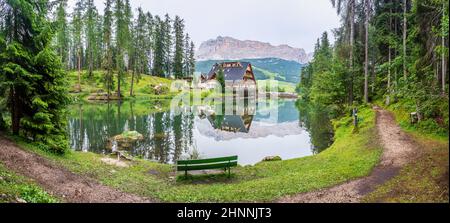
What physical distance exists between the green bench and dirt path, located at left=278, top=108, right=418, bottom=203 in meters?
4.31

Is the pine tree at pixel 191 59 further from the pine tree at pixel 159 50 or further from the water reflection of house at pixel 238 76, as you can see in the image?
the pine tree at pixel 159 50

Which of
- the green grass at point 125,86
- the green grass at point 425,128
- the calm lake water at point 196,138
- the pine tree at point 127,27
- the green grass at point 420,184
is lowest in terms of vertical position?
the calm lake water at point 196,138

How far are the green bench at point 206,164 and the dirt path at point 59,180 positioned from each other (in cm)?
328

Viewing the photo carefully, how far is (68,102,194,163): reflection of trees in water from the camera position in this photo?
2047 cm

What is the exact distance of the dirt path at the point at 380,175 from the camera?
9.12m

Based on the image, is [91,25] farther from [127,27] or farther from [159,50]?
[159,50]

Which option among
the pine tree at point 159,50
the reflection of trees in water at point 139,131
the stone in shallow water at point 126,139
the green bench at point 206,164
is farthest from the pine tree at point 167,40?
the green bench at point 206,164

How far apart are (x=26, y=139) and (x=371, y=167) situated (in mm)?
15100

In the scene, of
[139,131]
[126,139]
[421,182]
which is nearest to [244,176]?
[421,182]

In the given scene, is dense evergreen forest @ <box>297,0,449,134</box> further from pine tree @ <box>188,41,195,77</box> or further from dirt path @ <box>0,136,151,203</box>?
pine tree @ <box>188,41,195,77</box>

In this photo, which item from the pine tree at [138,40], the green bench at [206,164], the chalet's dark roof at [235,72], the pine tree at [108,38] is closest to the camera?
the green bench at [206,164]

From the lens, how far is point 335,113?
2981 centimetres

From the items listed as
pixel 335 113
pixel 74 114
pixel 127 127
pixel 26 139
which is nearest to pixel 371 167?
pixel 26 139

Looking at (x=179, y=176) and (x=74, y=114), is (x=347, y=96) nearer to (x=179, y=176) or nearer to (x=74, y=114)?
(x=179, y=176)
